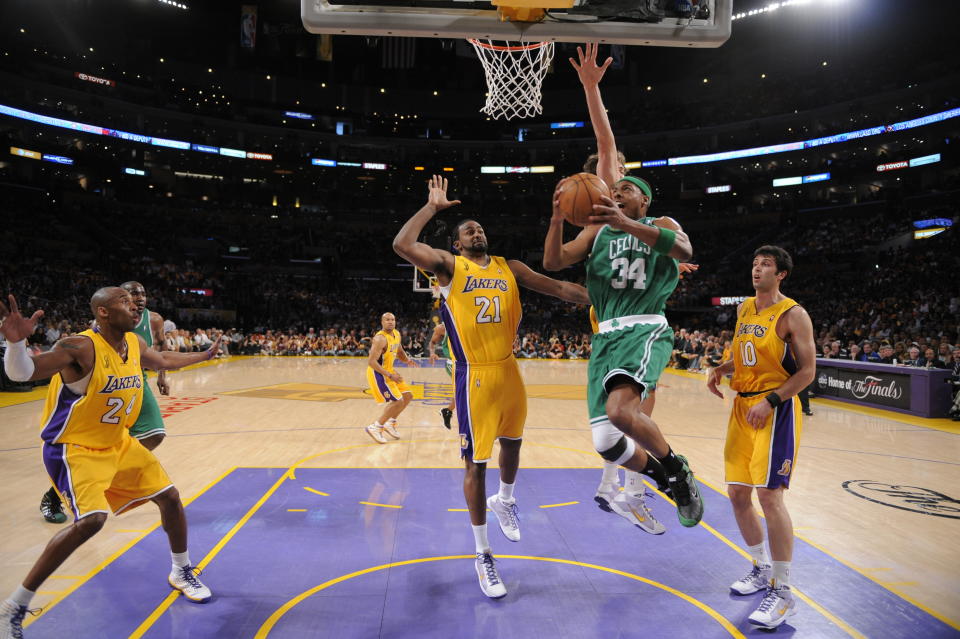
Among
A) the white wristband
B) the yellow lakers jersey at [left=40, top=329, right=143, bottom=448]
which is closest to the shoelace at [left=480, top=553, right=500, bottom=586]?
the yellow lakers jersey at [left=40, top=329, right=143, bottom=448]

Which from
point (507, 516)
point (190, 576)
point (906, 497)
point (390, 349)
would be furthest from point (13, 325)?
point (906, 497)

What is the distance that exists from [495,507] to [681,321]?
32.1 m

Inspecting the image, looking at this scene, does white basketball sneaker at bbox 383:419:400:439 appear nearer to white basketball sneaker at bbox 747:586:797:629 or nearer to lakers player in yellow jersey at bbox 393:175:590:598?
lakers player in yellow jersey at bbox 393:175:590:598

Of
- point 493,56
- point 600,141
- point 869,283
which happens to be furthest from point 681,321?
point 600,141

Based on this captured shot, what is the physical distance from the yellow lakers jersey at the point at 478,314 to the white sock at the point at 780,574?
83.0 inches

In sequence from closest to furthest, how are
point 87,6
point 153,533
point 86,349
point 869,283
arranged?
point 86,349 < point 153,533 < point 869,283 < point 87,6

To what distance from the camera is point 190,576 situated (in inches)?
149

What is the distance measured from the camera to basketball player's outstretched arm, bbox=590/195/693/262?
10.1 feet

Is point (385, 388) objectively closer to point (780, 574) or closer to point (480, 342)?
point (480, 342)

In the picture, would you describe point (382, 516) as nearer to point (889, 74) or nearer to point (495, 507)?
point (495, 507)

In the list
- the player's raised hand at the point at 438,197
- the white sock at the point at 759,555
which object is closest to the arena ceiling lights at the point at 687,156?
the white sock at the point at 759,555

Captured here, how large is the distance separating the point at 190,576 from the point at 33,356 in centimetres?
163

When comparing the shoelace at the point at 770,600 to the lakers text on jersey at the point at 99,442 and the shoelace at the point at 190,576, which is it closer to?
the shoelace at the point at 190,576

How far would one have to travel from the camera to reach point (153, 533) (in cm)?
490
